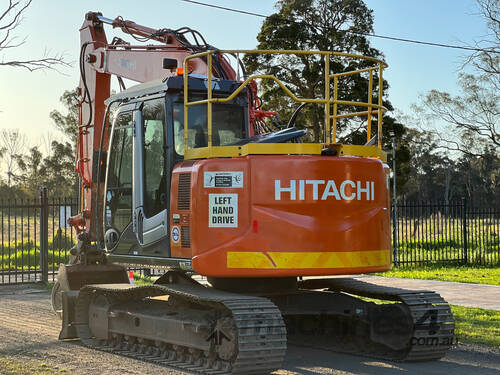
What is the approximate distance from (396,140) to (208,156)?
30.1 m

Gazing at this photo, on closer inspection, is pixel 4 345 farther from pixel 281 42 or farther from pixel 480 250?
pixel 281 42

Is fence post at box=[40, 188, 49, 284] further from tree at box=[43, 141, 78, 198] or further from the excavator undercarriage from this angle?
tree at box=[43, 141, 78, 198]

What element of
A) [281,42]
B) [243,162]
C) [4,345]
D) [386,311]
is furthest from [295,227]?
[281,42]

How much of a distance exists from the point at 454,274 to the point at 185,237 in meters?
13.7

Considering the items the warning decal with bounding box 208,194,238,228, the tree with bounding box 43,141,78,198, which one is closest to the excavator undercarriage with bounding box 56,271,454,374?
the warning decal with bounding box 208,194,238,228

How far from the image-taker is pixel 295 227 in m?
8.05

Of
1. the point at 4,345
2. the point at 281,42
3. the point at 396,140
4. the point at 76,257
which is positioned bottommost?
the point at 4,345

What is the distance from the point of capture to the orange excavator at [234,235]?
803 centimetres

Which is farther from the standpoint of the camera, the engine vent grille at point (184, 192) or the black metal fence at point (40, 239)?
the black metal fence at point (40, 239)

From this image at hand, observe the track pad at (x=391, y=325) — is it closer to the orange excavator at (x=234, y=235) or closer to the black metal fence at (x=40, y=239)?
the orange excavator at (x=234, y=235)

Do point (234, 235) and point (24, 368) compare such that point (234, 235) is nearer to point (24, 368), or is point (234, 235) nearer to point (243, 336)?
point (243, 336)

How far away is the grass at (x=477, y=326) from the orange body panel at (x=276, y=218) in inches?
116

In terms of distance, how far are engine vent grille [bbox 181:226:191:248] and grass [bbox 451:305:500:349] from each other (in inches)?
164

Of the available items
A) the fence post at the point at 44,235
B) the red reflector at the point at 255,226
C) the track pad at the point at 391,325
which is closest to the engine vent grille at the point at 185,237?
the red reflector at the point at 255,226
